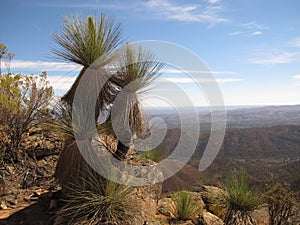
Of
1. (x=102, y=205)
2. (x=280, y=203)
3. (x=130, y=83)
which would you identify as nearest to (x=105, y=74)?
(x=130, y=83)

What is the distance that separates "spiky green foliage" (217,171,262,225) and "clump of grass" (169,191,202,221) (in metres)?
0.73

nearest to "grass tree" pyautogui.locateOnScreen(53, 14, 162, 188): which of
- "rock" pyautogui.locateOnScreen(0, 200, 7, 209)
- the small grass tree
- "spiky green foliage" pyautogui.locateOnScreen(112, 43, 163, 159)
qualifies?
"spiky green foliage" pyautogui.locateOnScreen(112, 43, 163, 159)

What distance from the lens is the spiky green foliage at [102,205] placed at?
403 centimetres

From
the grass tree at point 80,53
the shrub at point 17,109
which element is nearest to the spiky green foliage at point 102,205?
the grass tree at point 80,53

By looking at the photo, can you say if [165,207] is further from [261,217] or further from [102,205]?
[261,217]

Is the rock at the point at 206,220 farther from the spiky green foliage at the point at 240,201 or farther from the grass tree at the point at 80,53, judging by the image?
the grass tree at the point at 80,53

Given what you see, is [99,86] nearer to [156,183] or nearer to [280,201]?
[156,183]

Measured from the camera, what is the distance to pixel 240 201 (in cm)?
503

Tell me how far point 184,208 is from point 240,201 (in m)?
1.27

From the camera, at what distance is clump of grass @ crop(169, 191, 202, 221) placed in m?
5.54

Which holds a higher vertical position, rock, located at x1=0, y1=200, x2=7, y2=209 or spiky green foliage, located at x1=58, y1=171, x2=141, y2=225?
spiky green foliage, located at x1=58, y1=171, x2=141, y2=225

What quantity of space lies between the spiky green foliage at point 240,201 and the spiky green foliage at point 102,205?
6.63ft

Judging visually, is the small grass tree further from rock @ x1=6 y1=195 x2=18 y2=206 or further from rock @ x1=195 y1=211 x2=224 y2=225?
rock @ x1=6 y1=195 x2=18 y2=206

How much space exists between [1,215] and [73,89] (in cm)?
292
